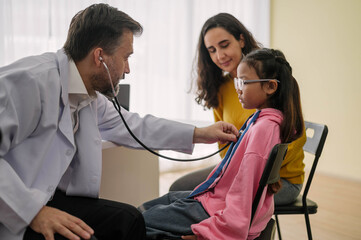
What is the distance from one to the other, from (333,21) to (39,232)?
353 cm

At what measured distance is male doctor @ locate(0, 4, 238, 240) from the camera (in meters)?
0.93

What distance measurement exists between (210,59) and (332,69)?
2.15m

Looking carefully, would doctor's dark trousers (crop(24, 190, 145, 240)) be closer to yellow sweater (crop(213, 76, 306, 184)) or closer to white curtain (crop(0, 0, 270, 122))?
yellow sweater (crop(213, 76, 306, 184))

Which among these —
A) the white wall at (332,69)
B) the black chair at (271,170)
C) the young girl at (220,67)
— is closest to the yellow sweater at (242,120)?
the young girl at (220,67)

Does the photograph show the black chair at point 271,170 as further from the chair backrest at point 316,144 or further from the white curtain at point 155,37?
the white curtain at point 155,37

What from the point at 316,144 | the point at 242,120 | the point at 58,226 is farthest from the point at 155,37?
the point at 58,226

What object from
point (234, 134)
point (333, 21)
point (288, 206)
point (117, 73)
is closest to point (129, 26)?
point (117, 73)

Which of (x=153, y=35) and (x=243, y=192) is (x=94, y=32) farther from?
(x=153, y=35)

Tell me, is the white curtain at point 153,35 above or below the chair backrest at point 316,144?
above

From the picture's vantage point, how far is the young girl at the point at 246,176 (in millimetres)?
1070

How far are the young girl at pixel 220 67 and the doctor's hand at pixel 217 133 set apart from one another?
0.99 ft

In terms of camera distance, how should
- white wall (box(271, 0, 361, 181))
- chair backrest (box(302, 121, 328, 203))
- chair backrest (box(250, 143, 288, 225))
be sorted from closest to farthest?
chair backrest (box(250, 143, 288, 225)), chair backrest (box(302, 121, 328, 203)), white wall (box(271, 0, 361, 181))

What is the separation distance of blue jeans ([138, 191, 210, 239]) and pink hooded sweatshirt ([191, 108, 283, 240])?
0.03 m

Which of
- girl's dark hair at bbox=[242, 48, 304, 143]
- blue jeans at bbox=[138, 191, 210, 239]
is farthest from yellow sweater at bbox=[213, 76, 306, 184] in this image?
blue jeans at bbox=[138, 191, 210, 239]
